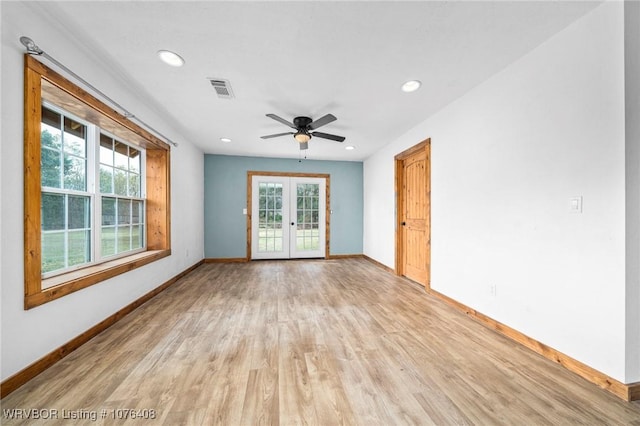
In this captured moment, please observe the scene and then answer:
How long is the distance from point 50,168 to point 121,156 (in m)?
1.08

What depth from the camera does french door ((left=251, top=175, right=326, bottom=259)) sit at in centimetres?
570

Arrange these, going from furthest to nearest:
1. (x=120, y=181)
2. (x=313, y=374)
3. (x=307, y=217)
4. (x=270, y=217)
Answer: (x=307, y=217), (x=270, y=217), (x=120, y=181), (x=313, y=374)

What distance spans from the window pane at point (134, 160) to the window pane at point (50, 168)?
1182 mm

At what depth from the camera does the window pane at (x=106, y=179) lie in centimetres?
260

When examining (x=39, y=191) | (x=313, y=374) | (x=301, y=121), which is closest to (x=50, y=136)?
(x=39, y=191)

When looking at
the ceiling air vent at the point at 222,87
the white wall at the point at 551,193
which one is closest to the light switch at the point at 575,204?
the white wall at the point at 551,193

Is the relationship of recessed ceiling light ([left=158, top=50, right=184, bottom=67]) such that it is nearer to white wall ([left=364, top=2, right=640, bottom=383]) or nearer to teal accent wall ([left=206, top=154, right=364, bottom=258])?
white wall ([left=364, top=2, right=640, bottom=383])

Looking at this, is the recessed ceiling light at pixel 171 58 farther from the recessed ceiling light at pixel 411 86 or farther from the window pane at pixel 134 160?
the recessed ceiling light at pixel 411 86

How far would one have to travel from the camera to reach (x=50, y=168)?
6.49ft

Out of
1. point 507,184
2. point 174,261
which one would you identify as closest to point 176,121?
point 174,261

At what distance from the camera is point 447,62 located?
2.14 m

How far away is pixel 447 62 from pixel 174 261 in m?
4.40

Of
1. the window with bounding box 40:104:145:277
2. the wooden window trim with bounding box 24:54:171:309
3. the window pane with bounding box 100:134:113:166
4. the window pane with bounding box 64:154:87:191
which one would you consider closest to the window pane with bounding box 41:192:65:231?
the window with bounding box 40:104:145:277

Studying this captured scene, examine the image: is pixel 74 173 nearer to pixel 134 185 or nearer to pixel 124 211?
pixel 124 211
